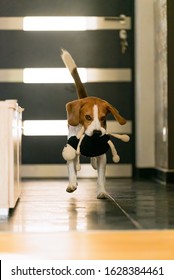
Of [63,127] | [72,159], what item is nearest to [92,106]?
[72,159]

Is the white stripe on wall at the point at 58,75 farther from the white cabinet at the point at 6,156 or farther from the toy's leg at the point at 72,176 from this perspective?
the white cabinet at the point at 6,156

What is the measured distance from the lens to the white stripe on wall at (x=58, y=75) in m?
Result: 4.73

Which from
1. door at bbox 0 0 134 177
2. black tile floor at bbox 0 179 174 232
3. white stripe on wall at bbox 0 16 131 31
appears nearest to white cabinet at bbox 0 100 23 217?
black tile floor at bbox 0 179 174 232

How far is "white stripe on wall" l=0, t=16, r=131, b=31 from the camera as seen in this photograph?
15.5 feet

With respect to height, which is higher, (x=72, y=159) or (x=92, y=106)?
(x=92, y=106)

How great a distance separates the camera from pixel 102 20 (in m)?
4.73

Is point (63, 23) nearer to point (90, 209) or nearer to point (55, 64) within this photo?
point (55, 64)

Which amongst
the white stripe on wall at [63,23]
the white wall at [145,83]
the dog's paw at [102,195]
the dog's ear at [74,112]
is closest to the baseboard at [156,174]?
the white wall at [145,83]

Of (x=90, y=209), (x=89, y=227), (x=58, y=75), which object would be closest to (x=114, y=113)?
(x=90, y=209)

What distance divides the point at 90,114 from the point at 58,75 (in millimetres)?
1996

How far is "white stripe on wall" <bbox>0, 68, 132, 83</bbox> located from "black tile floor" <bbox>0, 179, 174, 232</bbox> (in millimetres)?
1173

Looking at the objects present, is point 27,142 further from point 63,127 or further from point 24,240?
point 24,240

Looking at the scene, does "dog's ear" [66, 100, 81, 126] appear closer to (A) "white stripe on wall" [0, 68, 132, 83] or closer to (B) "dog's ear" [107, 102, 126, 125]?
(B) "dog's ear" [107, 102, 126, 125]

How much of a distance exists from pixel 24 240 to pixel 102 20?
10.4 ft
